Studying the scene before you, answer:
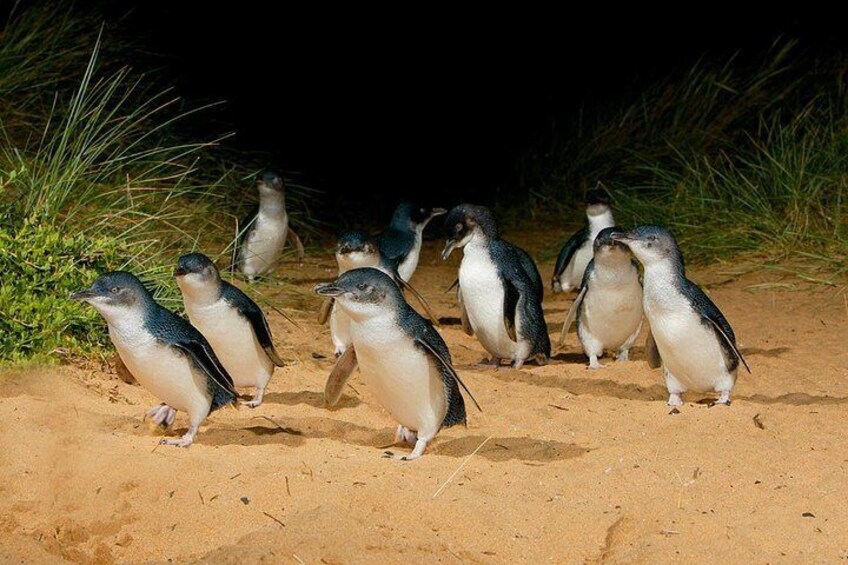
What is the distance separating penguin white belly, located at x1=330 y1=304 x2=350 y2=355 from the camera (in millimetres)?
6395

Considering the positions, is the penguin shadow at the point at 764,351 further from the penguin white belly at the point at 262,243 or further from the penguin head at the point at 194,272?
the penguin white belly at the point at 262,243

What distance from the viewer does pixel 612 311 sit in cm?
645

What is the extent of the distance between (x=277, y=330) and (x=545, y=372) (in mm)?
1415

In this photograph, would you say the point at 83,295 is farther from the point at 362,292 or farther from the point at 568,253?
the point at 568,253

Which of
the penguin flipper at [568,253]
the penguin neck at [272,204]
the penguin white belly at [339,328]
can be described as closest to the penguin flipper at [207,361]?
the penguin white belly at [339,328]

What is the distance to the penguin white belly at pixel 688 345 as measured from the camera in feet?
18.1

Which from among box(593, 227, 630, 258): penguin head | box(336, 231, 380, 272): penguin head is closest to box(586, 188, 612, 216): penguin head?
box(593, 227, 630, 258): penguin head

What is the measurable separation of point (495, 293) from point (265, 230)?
228 cm

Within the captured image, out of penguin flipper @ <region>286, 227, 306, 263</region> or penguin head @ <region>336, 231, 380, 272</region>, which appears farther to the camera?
penguin flipper @ <region>286, 227, 306, 263</region>

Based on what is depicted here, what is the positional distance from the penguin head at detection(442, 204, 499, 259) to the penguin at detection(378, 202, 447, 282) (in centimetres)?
113

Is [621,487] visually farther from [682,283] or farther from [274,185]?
[274,185]

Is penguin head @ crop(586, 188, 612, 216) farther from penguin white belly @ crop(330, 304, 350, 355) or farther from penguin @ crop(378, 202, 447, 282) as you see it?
penguin white belly @ crop(330, 304, 350, 355)

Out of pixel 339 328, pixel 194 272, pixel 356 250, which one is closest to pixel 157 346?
pixel 194 272

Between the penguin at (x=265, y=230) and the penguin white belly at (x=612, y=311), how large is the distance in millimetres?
2441
